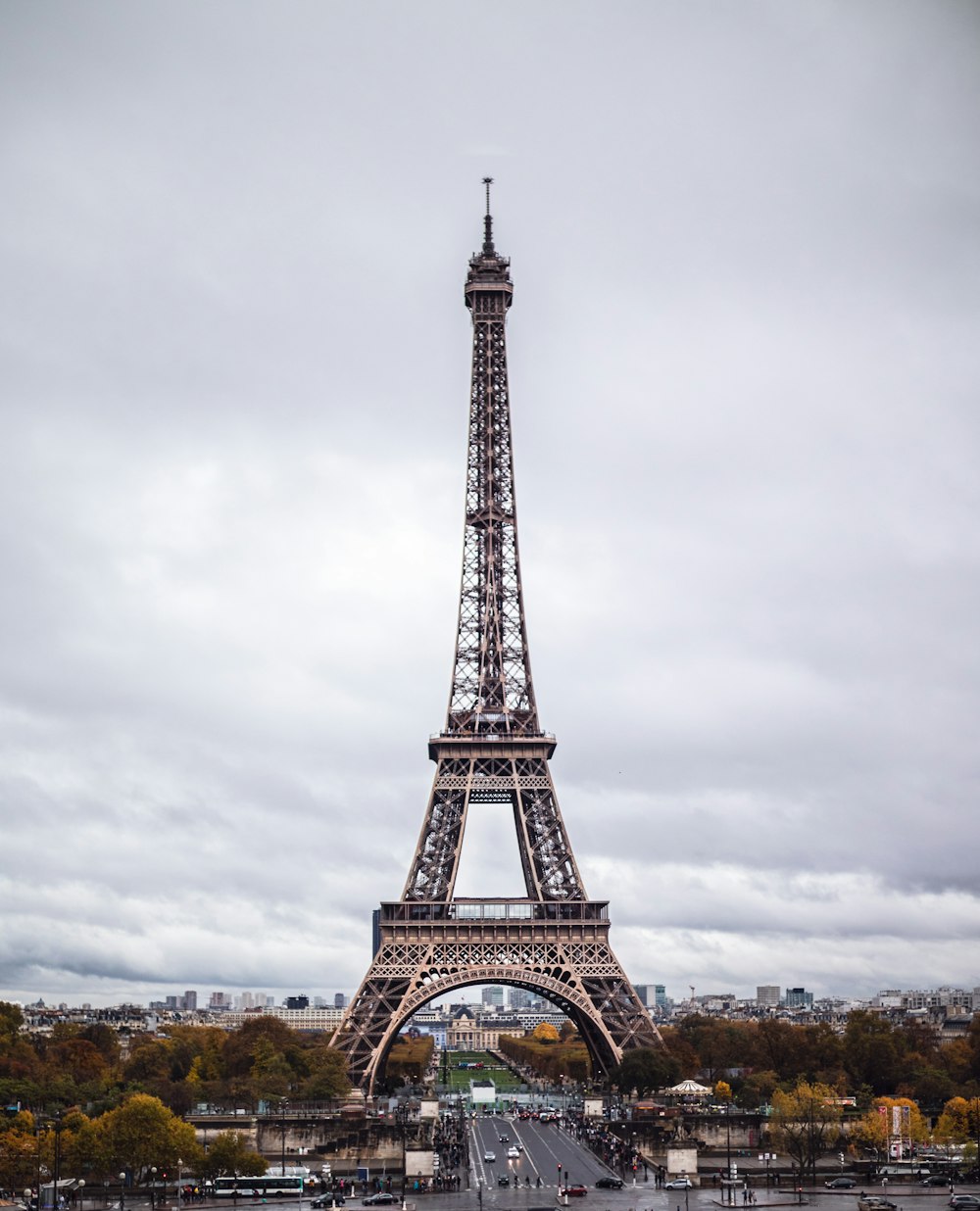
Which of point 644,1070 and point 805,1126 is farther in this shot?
point 644,1070

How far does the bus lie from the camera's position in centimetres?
7462

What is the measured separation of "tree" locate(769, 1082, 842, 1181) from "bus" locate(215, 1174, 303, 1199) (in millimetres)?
25213

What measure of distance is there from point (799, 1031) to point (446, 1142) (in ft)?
169

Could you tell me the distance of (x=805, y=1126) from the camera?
3410 inches

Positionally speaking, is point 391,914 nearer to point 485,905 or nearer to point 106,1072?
point 485,905

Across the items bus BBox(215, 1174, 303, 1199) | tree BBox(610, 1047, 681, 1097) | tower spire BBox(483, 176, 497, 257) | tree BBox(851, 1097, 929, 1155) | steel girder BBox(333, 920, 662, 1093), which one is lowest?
bus BBox(215, 1174, 303, 1199)

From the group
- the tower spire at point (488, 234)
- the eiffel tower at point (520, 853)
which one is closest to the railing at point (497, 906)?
the eiffel tower at point (520, 853)

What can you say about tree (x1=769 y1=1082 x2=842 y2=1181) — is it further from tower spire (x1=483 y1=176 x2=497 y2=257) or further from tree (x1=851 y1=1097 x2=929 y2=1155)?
tower spire (x1=483 y1=176 x2=497 y2=257)

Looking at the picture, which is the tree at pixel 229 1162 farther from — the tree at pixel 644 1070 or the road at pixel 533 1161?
the tree at pixel 644 1070

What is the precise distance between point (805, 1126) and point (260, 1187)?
1203 inches

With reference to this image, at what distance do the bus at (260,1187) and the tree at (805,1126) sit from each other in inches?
993

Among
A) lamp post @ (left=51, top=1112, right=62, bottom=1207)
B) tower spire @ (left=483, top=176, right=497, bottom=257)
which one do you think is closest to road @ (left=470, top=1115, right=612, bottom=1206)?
lamp post @ (left=51, top=1112, right=62, bottom=1207)

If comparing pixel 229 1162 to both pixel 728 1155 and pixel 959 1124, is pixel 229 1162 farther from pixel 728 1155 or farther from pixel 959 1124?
pixel 959 1124

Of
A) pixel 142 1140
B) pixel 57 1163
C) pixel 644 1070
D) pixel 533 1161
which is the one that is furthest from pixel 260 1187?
pixel 644 1070
